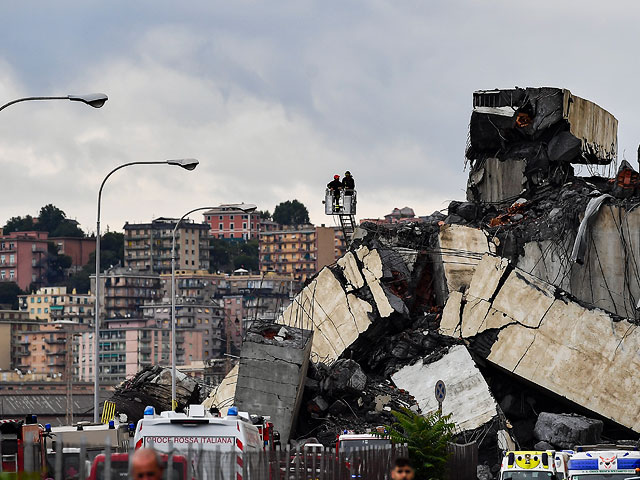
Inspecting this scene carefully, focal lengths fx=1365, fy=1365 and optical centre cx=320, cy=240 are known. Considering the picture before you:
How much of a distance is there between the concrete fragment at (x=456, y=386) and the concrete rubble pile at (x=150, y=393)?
7.33 meters

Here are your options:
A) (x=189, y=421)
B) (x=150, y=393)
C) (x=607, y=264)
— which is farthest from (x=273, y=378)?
(x=189, y=421)

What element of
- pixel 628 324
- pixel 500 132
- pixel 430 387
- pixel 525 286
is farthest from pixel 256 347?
pixel 500 132

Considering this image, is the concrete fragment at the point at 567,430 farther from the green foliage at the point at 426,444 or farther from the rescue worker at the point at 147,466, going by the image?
the rescue worker at the point at 147,466

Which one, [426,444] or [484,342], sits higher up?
[484,342]

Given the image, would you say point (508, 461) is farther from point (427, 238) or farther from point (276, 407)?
point (427, 238)

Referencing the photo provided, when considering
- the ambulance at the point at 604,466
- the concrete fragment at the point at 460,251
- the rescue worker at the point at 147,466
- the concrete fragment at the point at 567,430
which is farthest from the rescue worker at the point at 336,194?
the rescue worker at the point at 147,466

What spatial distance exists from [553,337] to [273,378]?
23.5 feet

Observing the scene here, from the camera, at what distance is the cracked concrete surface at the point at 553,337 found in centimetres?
3375

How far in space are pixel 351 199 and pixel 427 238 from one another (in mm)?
6104

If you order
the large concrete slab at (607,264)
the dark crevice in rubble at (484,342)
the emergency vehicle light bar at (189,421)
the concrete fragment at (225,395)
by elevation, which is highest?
the large concrete slab at (607,264)

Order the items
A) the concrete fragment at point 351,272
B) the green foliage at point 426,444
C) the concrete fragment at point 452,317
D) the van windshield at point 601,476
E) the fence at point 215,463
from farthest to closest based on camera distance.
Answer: the concrete fragment at point 351,272 < the concrete fragment at point 452,317 < the green foliage at point 426,444 < the van windshield at point 601,476 < the fence at point 215,463

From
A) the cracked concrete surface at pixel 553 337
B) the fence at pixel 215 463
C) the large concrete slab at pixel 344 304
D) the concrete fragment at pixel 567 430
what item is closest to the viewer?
the fence at pixel 215 463

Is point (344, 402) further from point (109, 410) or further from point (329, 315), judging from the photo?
point (109, 410)

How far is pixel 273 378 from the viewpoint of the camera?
33.3 m
